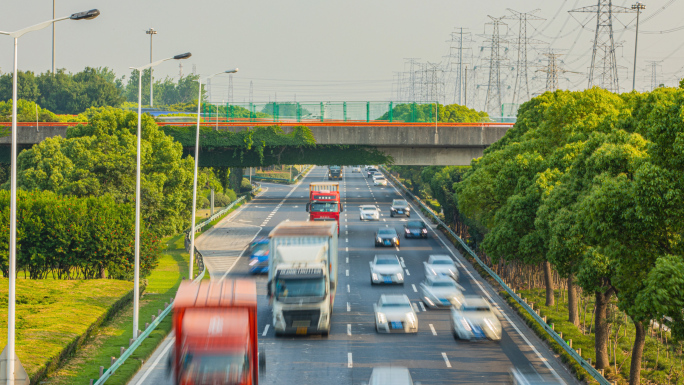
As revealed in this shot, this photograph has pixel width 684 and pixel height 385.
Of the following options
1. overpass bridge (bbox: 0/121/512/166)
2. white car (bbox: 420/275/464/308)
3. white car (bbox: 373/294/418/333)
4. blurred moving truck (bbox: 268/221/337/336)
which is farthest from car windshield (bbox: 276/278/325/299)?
overpass bridge (bbox: 0/121/512/166)

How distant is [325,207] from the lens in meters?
54.2

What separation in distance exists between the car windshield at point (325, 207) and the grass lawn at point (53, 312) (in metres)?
18.9

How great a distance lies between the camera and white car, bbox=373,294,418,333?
30.2 meters

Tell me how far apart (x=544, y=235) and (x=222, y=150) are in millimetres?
33515

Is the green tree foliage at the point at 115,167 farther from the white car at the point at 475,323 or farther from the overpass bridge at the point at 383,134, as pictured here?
the white car at the point at 475,323

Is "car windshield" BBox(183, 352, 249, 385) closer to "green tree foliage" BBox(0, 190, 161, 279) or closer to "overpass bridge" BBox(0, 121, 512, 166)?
"green tree foliage" BBox(0, 190, 161, 279)

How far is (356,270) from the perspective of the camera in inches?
1770

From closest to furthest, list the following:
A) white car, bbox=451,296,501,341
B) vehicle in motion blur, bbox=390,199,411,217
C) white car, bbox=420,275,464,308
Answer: white car, bbox=451,296,501,341
white car, bbox=420,275,464,308
vehicle in motion blur, bbox=390,199,411,217

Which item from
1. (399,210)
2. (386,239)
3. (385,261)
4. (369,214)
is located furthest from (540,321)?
(399,210)

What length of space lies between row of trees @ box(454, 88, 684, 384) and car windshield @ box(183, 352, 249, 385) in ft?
32.0

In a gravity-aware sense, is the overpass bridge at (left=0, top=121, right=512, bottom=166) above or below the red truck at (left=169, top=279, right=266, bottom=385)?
above

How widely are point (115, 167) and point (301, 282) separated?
847 inches

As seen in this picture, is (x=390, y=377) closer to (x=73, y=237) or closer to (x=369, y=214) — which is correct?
(x=73, y=237)

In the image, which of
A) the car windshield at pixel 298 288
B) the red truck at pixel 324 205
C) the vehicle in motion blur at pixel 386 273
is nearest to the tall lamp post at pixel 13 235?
the car windshield at pixel 298 288
